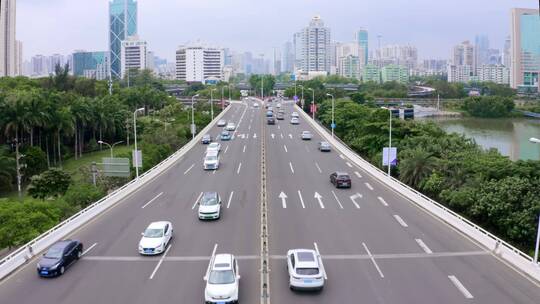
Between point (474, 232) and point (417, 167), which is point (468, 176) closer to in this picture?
point (417, 167)

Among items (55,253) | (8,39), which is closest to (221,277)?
(55,253)

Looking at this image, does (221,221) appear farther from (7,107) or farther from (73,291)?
(7,107)

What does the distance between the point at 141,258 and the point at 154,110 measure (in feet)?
343

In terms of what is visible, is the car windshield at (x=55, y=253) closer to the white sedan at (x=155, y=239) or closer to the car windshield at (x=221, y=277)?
the white sedan at (x=155, y=239)

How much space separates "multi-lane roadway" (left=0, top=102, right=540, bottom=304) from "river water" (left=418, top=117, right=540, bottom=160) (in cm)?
4988

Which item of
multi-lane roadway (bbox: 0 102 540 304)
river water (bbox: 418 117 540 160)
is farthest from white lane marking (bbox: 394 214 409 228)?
river water (bbox: 418 117 540 160)

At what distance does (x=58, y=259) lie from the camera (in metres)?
20.9

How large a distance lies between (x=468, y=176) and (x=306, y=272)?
21.4m

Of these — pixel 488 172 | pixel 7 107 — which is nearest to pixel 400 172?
pixel 488 172

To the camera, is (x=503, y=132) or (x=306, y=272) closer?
(x=306, y=272)

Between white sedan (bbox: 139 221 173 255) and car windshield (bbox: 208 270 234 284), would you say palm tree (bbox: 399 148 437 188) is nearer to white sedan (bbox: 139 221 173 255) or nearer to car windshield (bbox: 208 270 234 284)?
white sedan (bbox: 139 221 173 255)

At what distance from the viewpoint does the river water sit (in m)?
83.5

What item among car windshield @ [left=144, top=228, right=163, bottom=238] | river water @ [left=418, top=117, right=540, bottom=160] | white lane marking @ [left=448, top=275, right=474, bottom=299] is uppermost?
river water @ [left=418, top=117, right=540, bottom=160]

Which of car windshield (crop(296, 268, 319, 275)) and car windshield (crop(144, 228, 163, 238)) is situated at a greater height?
car windshield (crop(144, 228, 163, 238))
